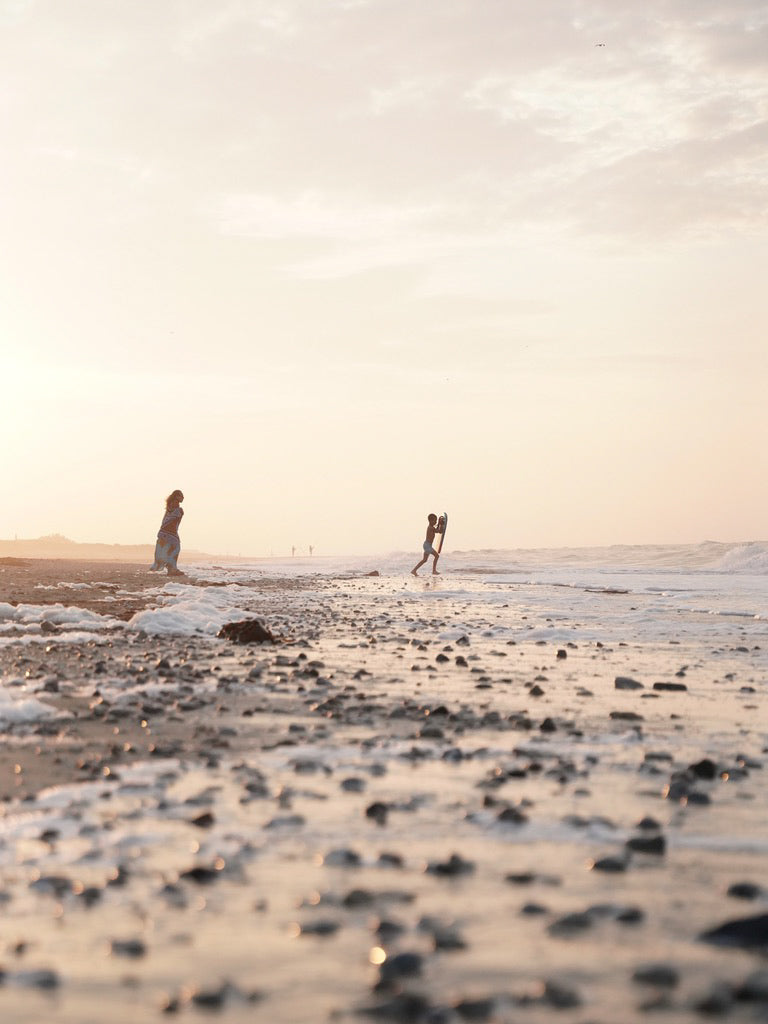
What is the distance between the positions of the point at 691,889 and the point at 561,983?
1.11m

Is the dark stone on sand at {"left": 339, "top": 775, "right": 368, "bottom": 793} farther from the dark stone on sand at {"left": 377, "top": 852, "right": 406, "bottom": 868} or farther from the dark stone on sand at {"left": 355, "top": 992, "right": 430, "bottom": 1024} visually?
the dark stone on sand at {"left": 355, "top": 992, "right": 430, "bottom": 1024}

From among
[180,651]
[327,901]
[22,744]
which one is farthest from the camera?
[180,651]

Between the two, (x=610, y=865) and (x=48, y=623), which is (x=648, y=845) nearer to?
(x=610, y=865)

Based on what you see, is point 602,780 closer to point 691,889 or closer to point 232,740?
point 691,889

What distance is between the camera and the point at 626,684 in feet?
32.2

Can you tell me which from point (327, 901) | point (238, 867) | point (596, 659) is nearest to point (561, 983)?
point (327, 901)

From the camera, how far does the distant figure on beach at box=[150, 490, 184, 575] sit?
123ft

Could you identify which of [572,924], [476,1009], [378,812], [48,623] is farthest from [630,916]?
[48,623]

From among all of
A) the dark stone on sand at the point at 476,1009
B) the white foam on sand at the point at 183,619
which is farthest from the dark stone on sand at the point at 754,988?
the white foam on sand at the point at 183,619

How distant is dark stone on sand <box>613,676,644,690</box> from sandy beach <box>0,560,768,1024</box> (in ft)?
0.10

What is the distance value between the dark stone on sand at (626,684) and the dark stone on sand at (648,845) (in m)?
5.42

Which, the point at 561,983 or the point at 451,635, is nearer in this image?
the point at 561,983

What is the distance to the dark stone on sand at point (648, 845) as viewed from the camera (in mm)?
4363

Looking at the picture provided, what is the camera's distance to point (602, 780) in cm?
580
